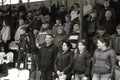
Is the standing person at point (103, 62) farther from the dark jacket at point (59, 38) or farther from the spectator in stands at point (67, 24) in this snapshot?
the spectator in stands at point (67, 24)

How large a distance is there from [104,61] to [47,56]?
67.8 inches

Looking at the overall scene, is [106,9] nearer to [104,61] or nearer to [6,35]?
[104,61]

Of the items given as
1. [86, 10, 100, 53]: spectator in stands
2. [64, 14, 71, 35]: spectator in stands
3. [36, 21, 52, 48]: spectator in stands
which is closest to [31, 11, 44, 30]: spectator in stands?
[36, 21, 52, 48]: spectator in stands

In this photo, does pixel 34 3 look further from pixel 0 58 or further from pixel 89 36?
pixel 89 36

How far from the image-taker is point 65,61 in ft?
27.9

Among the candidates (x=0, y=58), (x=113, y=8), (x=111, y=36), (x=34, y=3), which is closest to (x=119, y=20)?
(x=113, y=8)

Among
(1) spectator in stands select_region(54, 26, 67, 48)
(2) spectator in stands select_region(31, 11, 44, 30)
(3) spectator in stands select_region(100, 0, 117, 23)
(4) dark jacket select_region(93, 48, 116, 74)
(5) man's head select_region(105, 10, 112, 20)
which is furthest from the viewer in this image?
(2) spectator in stands select_region(31, 11, 44, 30)

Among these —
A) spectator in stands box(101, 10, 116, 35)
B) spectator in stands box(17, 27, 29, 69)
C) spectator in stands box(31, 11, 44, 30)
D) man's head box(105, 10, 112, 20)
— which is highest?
man's head box(105, 10, 112, 20)

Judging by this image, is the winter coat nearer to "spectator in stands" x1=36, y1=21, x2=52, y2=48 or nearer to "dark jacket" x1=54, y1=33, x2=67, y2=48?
"spectator in stands" x1=36, y1=21, x2=52, y2=48

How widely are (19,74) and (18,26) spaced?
4.62m

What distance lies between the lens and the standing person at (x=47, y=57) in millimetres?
8906

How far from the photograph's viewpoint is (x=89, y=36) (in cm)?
1008

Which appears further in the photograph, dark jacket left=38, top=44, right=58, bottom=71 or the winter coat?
the winter coat

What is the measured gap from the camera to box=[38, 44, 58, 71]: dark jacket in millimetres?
8906
